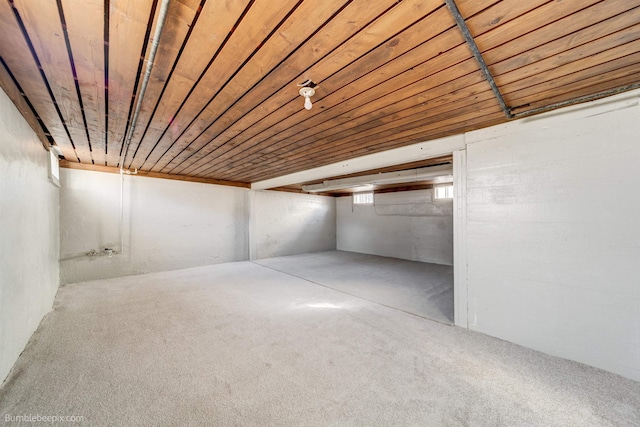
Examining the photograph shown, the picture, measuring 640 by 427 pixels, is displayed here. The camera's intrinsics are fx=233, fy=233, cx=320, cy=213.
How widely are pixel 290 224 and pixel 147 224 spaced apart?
11.6 feet

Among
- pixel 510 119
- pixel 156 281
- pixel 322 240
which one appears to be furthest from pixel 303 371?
pixel 322 240

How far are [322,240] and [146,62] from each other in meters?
7.01

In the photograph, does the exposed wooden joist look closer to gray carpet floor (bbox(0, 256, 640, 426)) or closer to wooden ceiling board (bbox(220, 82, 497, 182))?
gray carpet floor (bbox(0, 256, 640, 426))

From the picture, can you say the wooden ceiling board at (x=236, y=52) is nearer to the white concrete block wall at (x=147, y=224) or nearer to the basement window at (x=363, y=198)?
the white concrete block wall at (x=147, y=224)

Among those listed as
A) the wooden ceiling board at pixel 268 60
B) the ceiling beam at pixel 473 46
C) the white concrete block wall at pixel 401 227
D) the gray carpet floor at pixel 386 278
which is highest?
the wooden ceiling board at pixel 268 60

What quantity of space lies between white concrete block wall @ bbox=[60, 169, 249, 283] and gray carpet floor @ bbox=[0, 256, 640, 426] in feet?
5.87

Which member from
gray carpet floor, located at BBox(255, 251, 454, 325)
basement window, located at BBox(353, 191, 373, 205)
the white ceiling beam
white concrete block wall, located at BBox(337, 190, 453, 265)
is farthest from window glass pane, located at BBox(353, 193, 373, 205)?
the white ceiling beam

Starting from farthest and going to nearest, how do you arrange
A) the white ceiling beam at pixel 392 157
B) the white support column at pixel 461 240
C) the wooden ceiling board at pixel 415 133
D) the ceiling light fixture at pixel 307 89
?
the white ceiling beam at pixel 392 157
the white support column at pixel 461 240
the wooden ceiling board at pixel 415 133
the ceiling light fixture at pixel 307 89

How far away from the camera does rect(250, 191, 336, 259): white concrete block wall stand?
252 inches

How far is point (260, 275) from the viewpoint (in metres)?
4.64

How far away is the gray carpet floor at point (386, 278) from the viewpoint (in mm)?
3088

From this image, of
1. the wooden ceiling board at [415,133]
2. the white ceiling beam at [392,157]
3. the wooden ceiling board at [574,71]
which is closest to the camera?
the wooden ceiling board at [574,71]

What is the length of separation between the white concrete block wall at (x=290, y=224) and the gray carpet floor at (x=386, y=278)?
0.44 m

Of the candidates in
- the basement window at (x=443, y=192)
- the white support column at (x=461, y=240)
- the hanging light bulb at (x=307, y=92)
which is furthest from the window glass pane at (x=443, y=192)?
the hanging light bulb at (x=307, y=92)
